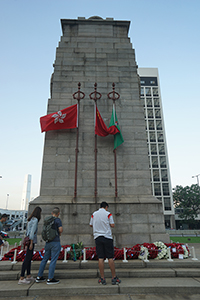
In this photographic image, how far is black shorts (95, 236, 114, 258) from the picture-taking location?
5.34 m

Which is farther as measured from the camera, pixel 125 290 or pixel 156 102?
pixel 156 102

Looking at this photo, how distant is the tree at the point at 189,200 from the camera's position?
54.0 metres

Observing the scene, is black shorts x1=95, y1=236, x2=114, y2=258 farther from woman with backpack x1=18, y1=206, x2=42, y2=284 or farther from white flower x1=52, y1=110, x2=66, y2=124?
white flower x1=52, y1=110, x2=66, y2=124

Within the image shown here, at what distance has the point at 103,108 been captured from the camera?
11.3 metres

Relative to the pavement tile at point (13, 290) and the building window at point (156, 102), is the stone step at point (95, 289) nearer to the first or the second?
the pavement tile at point (13, 290)

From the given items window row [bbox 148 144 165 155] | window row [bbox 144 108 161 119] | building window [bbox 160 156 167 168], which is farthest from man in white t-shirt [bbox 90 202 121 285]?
window row [bbox 144 108 161 119]

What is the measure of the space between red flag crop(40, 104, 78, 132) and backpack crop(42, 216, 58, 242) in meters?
5.89

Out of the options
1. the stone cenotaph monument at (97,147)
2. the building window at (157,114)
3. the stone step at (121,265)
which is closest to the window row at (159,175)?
the building window at (157,114)

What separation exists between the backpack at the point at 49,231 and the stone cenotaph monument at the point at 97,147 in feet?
10.9

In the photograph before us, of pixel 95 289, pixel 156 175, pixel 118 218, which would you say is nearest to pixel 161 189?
pixel 156 175

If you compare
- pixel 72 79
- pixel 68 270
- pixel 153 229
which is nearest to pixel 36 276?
Answer: pixel 68 270

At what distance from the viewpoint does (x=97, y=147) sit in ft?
34.3

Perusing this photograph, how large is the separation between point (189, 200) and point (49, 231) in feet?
191

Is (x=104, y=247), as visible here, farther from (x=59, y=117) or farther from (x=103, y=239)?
(x=59, y=117)
